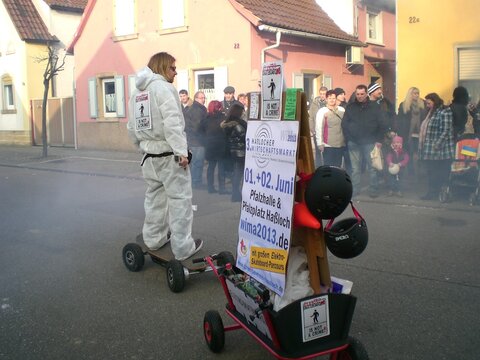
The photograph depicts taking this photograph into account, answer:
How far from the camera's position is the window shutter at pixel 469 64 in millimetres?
11572

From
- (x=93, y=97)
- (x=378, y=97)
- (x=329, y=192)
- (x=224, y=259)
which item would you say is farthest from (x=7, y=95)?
(x=329, y=192)

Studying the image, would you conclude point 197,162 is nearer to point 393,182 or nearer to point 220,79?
point 393,182

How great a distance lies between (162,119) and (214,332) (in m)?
2.00

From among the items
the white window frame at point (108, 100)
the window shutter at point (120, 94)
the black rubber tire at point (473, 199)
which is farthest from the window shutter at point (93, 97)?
the black rubber tire at point (473, 199)

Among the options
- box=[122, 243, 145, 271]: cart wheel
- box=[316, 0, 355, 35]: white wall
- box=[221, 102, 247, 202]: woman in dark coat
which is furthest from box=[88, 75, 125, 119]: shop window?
→ box=[122, 243, 145, 271]: cart wheel

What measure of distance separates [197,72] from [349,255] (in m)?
13.9

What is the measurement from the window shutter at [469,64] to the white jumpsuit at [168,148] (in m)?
8.84

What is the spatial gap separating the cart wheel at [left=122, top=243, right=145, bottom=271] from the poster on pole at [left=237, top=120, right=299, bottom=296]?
5.91 feet

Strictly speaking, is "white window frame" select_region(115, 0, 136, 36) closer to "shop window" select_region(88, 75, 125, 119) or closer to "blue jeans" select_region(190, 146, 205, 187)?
"shop window" select_region(88, 75, 125, 119)

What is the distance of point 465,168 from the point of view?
8.52 metres

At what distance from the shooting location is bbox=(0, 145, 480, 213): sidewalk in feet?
28.6

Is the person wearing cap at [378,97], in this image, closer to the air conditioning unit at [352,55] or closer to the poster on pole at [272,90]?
the poster on pole at [272,90]

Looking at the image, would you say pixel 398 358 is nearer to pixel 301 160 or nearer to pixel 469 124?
pixel 301 160

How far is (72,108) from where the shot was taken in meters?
20.9
